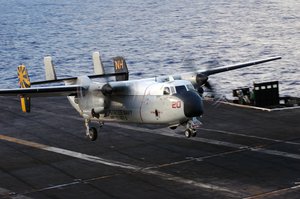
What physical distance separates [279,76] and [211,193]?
77.0 metres

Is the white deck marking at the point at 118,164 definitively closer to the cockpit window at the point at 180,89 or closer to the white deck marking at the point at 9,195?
the cockpit window at the point at 180,89

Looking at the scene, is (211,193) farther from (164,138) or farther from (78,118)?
(78,118)

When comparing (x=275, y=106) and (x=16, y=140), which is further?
(x=275, y=106)

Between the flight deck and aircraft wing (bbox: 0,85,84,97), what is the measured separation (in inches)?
193

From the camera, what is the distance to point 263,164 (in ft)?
145

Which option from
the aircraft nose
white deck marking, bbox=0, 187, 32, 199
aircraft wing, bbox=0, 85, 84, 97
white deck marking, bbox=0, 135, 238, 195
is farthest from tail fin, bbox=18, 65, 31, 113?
the aircraft nose

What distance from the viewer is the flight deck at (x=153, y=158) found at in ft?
129

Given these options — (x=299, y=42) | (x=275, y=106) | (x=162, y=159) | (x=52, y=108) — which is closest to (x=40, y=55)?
(x=299, y=42)

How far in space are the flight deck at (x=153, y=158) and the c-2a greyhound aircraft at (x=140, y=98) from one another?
282 cm

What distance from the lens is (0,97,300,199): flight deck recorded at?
39.3m

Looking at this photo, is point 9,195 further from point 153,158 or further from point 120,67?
point 120,67

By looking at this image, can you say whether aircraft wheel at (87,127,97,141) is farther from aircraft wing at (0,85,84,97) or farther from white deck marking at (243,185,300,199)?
white deck marking at (243,185,300,199)

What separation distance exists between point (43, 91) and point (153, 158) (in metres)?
9.58

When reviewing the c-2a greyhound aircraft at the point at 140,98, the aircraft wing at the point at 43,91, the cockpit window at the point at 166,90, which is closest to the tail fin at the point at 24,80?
the c-2a greyhound aircraft at the point at 140,98
